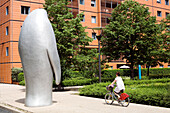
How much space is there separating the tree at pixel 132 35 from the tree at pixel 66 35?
15.1ft

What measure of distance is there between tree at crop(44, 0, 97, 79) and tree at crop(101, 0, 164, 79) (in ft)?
15.1

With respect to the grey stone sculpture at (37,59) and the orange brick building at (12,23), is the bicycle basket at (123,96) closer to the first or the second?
the grey stone sculpture at (37,59)

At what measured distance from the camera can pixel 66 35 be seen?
16875mm

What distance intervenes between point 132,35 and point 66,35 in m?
8.04

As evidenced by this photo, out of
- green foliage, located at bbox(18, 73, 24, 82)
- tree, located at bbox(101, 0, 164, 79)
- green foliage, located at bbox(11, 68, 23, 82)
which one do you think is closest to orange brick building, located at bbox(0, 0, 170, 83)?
green foliage, located at bbox(11, 68, 23, 82)

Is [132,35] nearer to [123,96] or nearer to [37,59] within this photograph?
[123,96]

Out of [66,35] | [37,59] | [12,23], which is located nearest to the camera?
[37,59]

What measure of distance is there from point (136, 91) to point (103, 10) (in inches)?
1151

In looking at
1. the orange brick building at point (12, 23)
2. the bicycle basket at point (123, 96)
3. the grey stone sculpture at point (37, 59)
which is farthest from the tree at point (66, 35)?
the orange brick building at point (12, 23)

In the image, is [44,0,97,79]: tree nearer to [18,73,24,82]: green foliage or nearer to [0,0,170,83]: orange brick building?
[18,73,24,82]: green foliage

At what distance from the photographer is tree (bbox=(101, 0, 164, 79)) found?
21156 millimetres

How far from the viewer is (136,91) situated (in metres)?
11.3

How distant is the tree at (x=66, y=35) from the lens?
17050 millimetres

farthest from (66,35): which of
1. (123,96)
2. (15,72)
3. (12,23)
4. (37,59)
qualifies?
(12,23)
